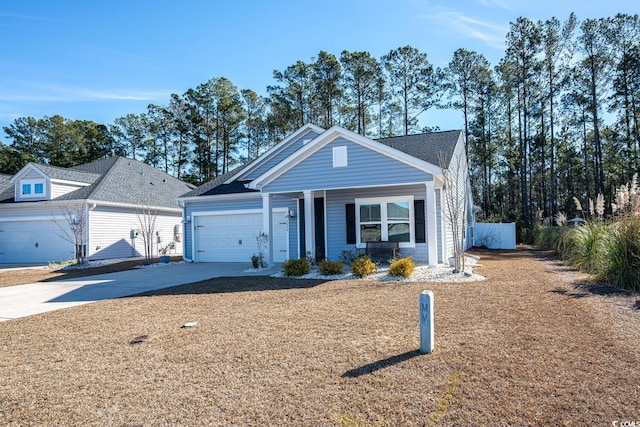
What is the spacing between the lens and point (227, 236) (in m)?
16.3

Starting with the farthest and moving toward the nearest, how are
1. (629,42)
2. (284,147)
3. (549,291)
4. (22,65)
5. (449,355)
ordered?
1. (629,42)
2. (284,147)
3. (22,65)
4. (549,291)
5. (449,355)

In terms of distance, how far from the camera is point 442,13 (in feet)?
35.6

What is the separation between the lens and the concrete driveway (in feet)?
25.2

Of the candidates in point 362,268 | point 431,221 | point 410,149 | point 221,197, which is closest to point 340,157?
point 431,221

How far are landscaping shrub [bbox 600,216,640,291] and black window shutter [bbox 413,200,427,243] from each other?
211 inches

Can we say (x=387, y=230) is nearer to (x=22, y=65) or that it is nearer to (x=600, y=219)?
(x=600, y=219)

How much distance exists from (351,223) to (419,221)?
2.31m

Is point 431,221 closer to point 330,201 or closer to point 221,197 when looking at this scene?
point 330,201

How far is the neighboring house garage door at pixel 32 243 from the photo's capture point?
18.1 metres

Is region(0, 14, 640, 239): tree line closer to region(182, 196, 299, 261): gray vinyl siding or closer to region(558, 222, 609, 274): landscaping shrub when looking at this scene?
region(558, 222, 609, 274): landscaping shrub

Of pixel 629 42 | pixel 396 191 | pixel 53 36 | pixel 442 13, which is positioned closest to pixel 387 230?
pixel 396 191

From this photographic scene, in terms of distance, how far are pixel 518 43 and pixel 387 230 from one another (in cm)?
2303

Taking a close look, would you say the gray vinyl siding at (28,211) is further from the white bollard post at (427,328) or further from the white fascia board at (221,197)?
the white bollard post at (427,328)

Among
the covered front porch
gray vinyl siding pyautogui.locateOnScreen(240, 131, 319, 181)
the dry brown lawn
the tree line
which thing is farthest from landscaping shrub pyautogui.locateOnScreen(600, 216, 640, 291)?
the tree line
